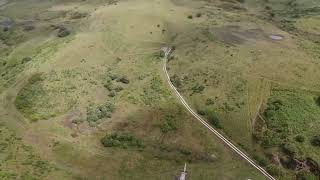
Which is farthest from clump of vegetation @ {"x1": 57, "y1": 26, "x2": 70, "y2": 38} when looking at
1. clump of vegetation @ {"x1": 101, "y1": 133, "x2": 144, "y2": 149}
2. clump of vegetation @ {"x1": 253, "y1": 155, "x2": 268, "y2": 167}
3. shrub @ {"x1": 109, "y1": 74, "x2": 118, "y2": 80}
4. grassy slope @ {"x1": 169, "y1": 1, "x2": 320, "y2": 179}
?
clump of vegetation @ {"x1": 253, "y1": 155, "x2": 268, "y2": 167}

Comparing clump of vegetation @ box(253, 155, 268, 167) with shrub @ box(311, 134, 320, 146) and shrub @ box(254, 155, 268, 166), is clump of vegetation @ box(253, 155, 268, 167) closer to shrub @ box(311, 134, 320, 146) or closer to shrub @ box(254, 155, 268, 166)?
shrub @ box(254, 155, 268, 166)

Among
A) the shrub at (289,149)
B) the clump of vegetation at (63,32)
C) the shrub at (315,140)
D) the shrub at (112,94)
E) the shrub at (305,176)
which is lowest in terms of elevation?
the shrub at (305,176)

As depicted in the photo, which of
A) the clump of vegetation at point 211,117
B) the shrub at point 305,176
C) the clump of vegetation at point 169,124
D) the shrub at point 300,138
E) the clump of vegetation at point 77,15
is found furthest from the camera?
the clump of vegetation at point 77,15

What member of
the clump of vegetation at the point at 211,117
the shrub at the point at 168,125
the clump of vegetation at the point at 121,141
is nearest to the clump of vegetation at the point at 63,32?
the clump of vegetation at the point at 121,141

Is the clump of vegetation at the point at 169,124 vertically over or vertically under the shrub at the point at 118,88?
under

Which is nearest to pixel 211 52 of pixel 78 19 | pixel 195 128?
pixel 195 128

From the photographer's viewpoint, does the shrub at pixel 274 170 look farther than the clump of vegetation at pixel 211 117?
No

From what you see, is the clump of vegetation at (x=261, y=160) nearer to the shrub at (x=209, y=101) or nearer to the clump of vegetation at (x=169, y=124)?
the clump of vegetation at (x=169, y=124)
